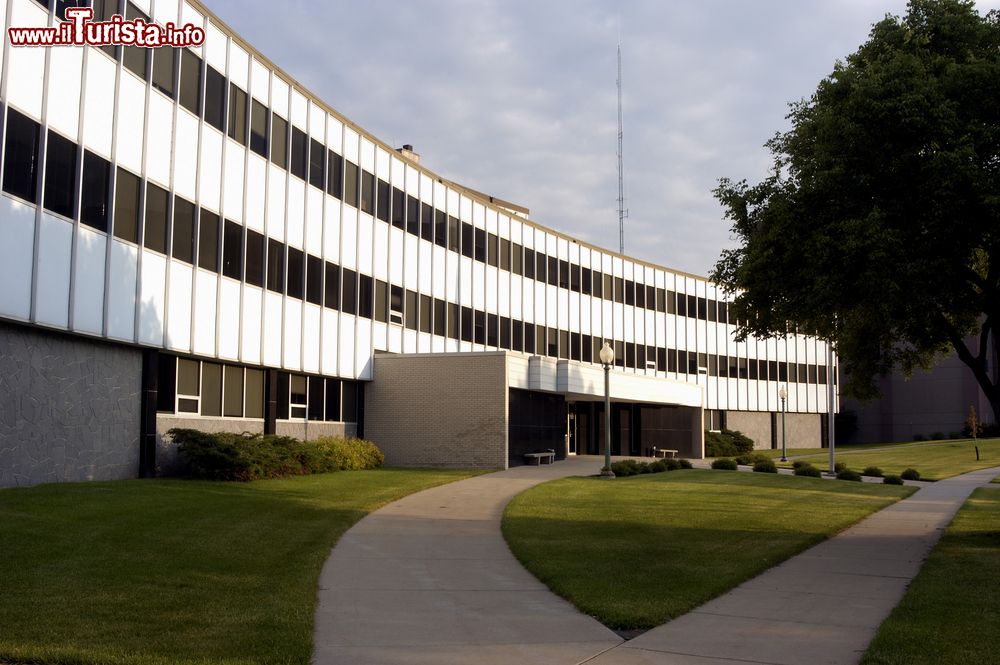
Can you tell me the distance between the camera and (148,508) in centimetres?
1719

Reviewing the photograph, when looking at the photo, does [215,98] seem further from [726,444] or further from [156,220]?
[726,444]

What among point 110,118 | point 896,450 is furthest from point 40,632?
point 896,450

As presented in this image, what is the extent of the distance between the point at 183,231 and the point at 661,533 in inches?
622

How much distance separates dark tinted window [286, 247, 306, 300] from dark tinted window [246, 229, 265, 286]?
1417 millimetres

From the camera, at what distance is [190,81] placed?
84.1 ft

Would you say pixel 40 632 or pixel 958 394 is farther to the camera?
pixel 958 394

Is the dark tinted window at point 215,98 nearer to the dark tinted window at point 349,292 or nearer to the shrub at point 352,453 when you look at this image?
the dark tinted window at point 349,292

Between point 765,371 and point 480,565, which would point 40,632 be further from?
point 765,371

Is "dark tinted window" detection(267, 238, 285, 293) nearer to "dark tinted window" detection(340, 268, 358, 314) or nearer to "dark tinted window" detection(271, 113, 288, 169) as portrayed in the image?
"dark tinted window" detection(271, 113, 288, 169)

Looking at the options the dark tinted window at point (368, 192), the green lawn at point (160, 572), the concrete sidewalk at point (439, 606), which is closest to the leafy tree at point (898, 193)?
the concrete sidewalk at point (439, 606)

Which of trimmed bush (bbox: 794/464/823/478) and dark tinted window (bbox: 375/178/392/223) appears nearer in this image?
trimmed bush (bbox: 794/464/823/478)

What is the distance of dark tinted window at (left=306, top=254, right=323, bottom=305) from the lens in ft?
103

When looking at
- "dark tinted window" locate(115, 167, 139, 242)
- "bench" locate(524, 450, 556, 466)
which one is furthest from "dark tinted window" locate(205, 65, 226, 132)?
"bench" locate(524, 450, 556, 466)

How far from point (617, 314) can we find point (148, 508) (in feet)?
132
